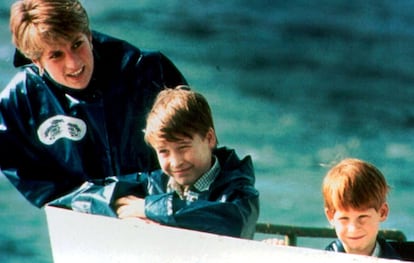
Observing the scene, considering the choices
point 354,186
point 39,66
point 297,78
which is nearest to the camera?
point 354,186

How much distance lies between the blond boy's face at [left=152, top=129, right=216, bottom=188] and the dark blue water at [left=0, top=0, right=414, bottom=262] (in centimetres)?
7

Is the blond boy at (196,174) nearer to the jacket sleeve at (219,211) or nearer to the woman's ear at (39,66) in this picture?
the jacket sleeve at (219,211)

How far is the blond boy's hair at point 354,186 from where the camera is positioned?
12.0 feet

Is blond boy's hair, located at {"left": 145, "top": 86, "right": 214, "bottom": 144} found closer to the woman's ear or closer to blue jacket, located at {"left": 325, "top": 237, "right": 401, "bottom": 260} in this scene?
the woman's ear

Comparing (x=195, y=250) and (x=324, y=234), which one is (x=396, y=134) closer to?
(x=324, y=234)

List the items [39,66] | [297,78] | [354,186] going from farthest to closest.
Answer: [39,66]
[297,78]
[354,186]

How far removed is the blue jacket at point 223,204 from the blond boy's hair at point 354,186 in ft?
0.86

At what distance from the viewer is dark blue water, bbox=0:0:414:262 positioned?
12.2 ft

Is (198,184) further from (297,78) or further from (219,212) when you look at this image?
(297,78)

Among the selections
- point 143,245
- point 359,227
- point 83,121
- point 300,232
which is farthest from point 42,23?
point 359,227

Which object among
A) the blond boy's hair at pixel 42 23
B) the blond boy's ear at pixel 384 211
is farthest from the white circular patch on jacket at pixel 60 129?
the blond boy's ear at pixel 384 211

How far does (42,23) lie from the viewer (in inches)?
151

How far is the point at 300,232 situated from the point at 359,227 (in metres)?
0.23

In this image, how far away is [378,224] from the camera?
3.69 m
